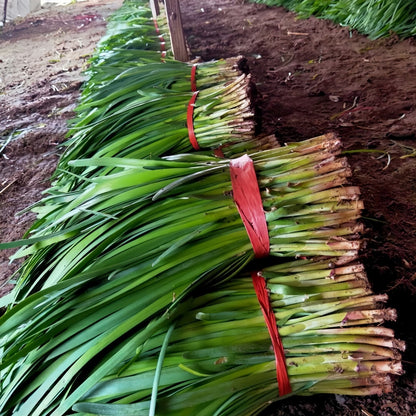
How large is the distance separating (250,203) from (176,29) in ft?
7.41

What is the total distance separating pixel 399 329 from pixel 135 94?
1.71 m

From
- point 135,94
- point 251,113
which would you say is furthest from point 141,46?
point 251,113

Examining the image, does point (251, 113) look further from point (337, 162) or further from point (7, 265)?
point (7, 265)

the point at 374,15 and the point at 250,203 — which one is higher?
the point at 374,15

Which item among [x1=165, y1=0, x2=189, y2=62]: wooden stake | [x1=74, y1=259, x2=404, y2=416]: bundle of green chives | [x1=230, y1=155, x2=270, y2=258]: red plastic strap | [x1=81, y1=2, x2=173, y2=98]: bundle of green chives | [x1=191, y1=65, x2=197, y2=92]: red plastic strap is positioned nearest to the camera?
[x1=74, y1=259, x2=404, y2=416]: bundle of green chives

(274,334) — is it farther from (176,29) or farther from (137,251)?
(176,29)

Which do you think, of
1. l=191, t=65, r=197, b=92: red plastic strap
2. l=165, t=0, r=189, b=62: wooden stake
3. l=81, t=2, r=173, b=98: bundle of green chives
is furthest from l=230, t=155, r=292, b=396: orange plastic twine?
l=165, t=0, r=189, b=62: wooden stake

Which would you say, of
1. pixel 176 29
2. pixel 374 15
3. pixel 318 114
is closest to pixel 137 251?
pixel 318 114

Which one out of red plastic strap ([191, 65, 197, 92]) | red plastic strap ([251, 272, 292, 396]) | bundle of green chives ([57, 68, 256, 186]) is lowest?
red plastic strap ([251, 272, 292, 396])

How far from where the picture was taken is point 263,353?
945 millimetres

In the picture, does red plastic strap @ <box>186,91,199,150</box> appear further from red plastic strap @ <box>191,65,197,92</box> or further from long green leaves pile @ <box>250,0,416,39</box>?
long green leaves pile @ <box>250,0,416,39</box>

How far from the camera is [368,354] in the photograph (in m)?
0.88

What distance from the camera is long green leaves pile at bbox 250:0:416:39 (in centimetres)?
344

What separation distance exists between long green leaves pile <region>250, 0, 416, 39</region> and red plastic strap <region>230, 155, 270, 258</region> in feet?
9.63
